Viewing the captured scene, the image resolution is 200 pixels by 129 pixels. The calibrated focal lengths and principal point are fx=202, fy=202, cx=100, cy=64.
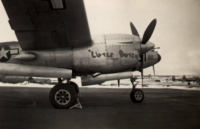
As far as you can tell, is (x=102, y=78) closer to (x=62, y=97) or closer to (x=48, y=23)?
(x=62, y=97)

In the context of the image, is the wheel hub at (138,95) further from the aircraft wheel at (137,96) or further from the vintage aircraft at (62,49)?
the vintage aircraft at (62,49)

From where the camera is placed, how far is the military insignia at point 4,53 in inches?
283

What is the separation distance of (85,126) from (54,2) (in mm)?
3242

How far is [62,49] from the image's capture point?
7.14 meters

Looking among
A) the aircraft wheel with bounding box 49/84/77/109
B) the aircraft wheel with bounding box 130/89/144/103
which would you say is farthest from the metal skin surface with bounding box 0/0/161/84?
the aircraft wheel with bounding box 130/89/144/103

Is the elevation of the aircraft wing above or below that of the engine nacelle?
above

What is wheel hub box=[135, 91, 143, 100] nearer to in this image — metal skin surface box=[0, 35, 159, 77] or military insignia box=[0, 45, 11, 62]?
metal skin surface box=[0, 35, 159, 77]

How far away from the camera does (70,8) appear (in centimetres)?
576

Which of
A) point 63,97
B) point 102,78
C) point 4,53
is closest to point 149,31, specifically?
point 102,78

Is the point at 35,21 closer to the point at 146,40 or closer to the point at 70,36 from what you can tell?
the point at 70,36

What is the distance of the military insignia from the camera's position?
7.19m

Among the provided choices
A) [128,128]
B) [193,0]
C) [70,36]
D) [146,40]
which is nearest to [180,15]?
[193,0]

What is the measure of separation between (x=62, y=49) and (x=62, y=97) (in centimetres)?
169

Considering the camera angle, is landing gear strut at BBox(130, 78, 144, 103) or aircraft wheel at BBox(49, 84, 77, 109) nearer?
aircraft wheel at BBox(49, 84, 77, 109)
